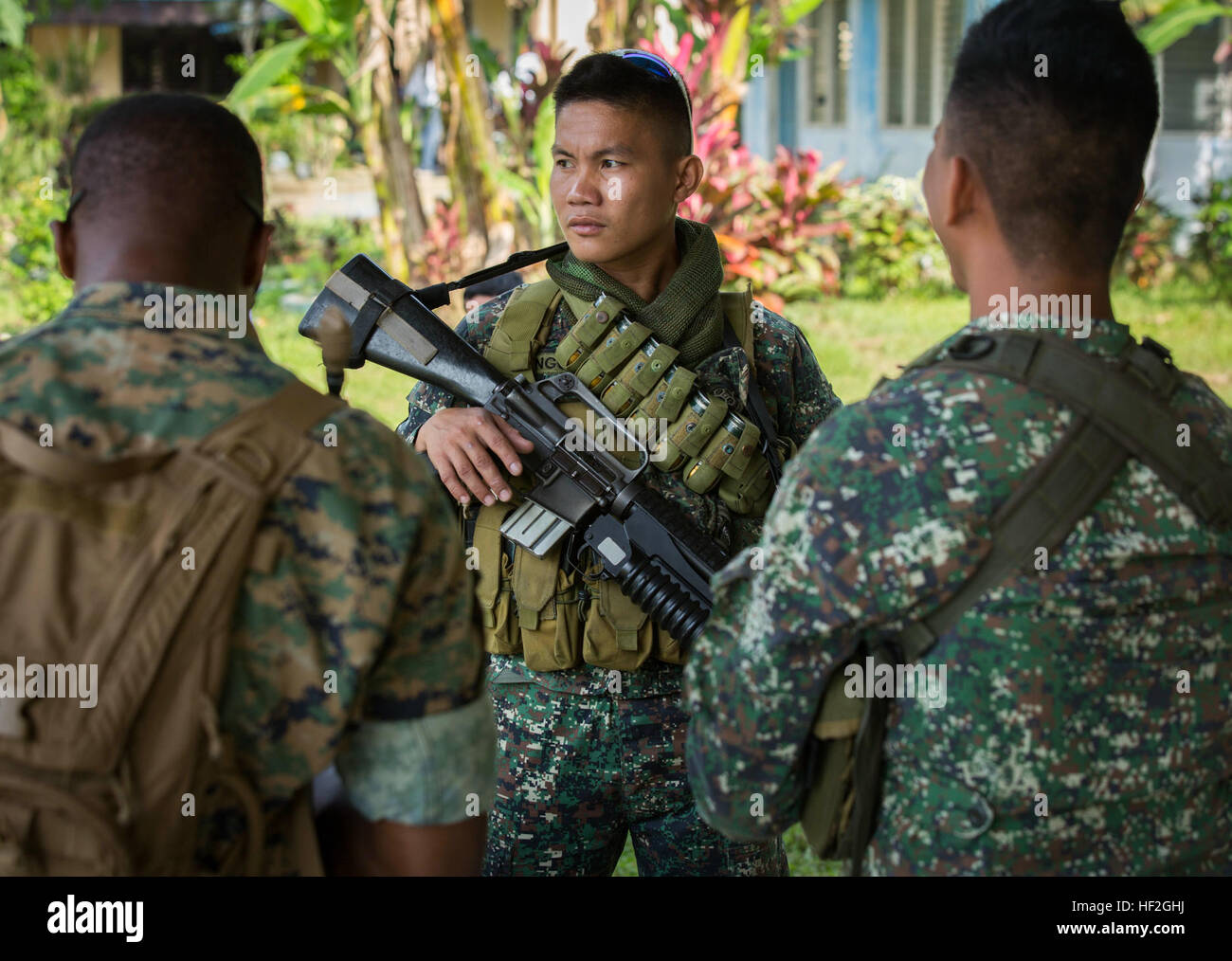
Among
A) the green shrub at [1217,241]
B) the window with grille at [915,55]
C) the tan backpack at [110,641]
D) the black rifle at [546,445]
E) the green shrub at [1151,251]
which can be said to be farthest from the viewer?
the window with grille at [915,55]

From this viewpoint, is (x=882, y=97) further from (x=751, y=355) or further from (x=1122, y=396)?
(x=1122, y=396)

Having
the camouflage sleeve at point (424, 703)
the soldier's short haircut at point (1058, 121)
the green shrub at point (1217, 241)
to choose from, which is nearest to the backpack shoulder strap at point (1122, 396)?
the soldier's short haircut at point (1058, 121)

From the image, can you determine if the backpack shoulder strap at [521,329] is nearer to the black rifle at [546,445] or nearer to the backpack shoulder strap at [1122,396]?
the black rifle at [546,445]

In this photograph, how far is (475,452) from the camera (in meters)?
2.20

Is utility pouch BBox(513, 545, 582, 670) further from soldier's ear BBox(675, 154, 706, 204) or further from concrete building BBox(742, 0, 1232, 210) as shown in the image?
concrete building BBox(742, 0, 1232, 210)

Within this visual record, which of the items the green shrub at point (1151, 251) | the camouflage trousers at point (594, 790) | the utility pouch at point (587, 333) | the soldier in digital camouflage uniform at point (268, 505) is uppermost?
the green shrub at point (1151, 251)


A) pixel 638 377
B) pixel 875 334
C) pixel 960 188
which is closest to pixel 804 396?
pixel 638 377

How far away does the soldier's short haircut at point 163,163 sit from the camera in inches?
52.9

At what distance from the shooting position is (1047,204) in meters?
1.42

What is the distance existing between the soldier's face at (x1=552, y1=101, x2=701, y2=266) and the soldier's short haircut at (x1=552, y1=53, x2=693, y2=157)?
2 centimetres

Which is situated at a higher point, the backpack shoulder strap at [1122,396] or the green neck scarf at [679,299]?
the green neck scarf at [679,299]

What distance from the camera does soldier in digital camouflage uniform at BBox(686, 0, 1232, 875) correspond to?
53.1 inches

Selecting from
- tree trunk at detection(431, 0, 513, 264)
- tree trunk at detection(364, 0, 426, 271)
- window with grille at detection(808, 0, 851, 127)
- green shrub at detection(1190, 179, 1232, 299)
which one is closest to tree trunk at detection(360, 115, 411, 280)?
tree trunk at detection(364, 0, 426, 271)
